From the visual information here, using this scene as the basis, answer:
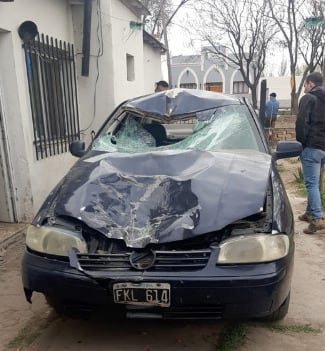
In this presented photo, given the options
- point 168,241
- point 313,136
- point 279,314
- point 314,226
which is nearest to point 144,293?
point 168,241

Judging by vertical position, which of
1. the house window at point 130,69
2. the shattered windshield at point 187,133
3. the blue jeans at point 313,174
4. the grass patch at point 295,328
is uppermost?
the house window at point 130,69

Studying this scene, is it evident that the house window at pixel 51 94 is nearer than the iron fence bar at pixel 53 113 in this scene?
Yes

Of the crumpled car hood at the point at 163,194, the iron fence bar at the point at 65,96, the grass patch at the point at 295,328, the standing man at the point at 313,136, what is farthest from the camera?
the iron fence bar at the point at 65,96

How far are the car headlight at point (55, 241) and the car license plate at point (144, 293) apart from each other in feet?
1.10

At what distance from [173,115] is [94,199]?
60.7 inches

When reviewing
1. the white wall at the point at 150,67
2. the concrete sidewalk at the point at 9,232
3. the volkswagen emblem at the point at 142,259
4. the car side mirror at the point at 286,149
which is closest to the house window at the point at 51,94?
the concrete sidewalk at the point at 9,232

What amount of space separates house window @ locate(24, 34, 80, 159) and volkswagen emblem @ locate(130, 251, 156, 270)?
3.47 m

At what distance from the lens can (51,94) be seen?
582 cm

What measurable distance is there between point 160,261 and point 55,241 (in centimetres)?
66

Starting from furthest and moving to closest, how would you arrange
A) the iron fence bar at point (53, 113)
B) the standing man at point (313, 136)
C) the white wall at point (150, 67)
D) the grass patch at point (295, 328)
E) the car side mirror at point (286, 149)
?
the white wall at point (150, 67)
the iron fence bar at point (53, 113)
the standing man at point (313, 136)
the car side mirror at point (286, 149)
the grass patch at point (295, 328)

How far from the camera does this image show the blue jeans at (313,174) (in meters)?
4.73

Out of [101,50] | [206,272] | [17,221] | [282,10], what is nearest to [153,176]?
[206,272]

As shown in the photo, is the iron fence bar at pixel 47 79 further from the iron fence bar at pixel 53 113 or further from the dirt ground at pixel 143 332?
the dirt ground at pixel 143 332

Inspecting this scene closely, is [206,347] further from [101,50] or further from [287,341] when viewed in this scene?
[101,50]
